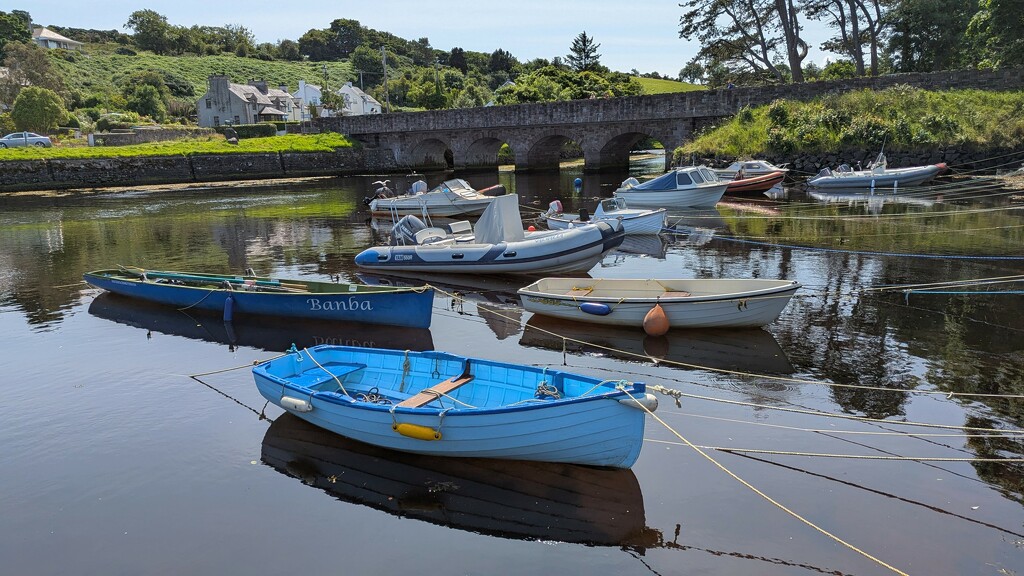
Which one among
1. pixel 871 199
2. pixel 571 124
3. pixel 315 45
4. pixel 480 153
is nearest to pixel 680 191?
pixel 871 199

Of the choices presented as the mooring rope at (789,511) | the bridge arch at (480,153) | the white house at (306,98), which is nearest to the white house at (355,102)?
the white house at (306,98)

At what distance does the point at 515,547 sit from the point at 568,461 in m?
1.50

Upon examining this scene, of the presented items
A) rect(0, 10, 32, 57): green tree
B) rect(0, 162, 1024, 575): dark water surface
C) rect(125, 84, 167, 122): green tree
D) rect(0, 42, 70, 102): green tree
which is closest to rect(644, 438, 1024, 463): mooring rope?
rect(0, 162, 1024, 575): dark water surface

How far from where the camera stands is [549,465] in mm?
8469

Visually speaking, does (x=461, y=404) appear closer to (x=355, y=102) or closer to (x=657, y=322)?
(x=657, y=322)

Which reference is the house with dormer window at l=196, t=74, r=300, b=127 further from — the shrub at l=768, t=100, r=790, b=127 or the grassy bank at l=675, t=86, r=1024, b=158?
the shrub at l=768, t=100, r=790, b=127

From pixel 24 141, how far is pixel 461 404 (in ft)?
188

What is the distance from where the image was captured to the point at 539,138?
175ft

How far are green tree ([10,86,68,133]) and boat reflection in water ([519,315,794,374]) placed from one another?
202 ft

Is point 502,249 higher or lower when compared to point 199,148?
lower

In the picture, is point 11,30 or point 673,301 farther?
point 11,30

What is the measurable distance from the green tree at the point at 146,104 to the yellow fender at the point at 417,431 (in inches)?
3188

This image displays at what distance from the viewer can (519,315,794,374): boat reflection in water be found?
38.2ft

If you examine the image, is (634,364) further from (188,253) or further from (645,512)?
(188,253)
